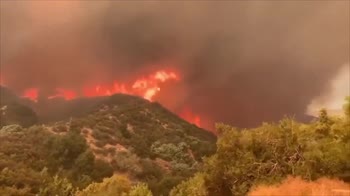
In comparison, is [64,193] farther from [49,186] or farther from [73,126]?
[73,126]

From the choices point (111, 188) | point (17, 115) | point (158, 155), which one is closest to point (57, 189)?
point (111, 188)

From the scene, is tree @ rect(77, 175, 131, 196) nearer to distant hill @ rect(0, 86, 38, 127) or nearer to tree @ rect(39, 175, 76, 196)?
tree @ rect(39, 175, 76, 196)

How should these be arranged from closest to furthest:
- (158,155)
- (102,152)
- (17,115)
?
(102,152)
(158,155)
(17,115)

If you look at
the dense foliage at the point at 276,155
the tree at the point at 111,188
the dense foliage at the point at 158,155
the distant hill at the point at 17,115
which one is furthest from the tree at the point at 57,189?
the distant hill at the point at 17,115

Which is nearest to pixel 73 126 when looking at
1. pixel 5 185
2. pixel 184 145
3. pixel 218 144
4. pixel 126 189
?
pixel 184 145

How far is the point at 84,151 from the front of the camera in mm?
105812

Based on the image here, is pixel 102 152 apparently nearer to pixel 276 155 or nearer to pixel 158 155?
pixel 158 155

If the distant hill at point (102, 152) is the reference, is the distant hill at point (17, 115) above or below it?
above

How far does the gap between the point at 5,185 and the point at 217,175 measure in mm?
41355

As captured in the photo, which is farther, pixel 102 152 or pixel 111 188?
pixel 102 152

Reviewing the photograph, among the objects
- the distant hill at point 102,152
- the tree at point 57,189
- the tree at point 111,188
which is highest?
the distant hill at point 102,152

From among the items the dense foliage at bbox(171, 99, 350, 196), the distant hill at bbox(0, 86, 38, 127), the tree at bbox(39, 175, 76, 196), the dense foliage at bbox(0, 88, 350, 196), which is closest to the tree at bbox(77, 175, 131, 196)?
the dense foliage at bbox(0, 88, 350, 196)

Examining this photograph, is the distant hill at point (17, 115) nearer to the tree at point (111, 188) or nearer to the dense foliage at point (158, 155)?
the dense foliage at point (158, 155)

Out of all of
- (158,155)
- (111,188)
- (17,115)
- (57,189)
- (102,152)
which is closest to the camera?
(111,188)
